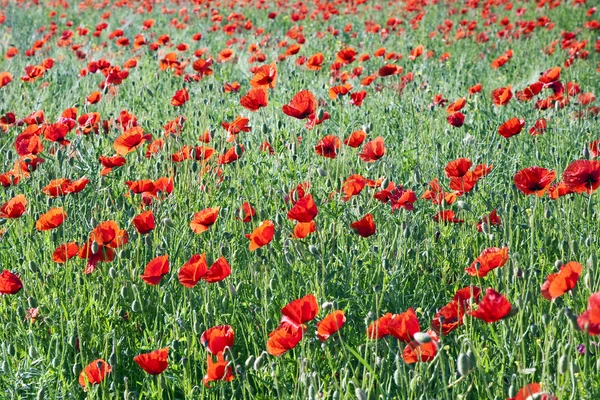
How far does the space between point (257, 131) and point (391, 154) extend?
80 cm

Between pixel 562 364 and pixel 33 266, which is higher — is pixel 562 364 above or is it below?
above

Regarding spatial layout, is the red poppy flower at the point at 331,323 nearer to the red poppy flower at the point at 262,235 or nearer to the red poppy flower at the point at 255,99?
the red poppy flower at the point at 262,235

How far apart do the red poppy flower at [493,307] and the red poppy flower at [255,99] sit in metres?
1.66

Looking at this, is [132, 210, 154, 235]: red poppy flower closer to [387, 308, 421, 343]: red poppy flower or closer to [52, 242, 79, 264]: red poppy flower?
[52, 242, 79, 264]: red poppy flower

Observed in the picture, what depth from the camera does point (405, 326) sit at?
4.84 ft

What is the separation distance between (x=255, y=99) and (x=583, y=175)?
1.36 meters

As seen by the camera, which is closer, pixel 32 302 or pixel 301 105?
pixel 32 302

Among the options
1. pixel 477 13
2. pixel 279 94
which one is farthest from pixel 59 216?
pixel 477 13

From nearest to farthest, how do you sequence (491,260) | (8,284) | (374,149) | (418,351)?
1. (418,351)
2. (491,260)
3. (8,284)
4. (374,149)

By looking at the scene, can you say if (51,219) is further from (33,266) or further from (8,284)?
(8,284)

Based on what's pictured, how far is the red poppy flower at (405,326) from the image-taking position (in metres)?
1.48

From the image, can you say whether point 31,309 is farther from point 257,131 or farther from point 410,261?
point 257,131

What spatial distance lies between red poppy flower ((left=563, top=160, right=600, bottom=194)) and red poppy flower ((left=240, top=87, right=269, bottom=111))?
4.18 ft

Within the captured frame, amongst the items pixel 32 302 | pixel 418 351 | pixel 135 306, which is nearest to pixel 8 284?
pixel 32 302
